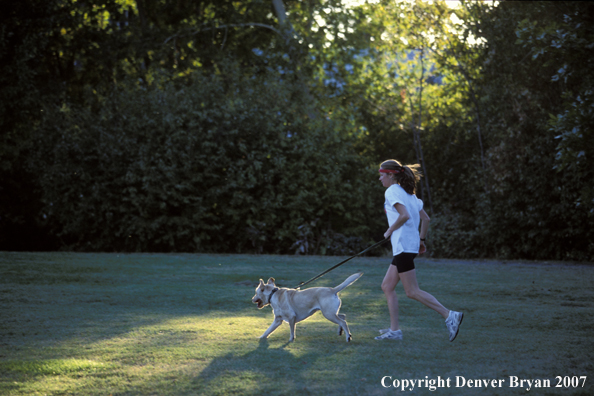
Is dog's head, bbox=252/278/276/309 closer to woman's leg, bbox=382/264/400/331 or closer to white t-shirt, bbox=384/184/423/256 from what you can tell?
woman's leg, bbox=382/264/400/331

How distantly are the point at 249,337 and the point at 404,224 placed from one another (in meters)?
2.16

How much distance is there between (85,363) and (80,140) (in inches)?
585

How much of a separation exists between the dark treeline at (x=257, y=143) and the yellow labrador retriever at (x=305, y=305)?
9.84 metres

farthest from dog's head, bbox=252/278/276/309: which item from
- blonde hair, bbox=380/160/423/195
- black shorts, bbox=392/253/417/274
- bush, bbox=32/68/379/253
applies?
bush, bbox=32/68/379/253

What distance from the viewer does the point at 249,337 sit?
728cm

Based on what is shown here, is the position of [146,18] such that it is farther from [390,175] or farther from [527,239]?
[390,175]

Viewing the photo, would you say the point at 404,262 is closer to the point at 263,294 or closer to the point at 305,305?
the point at 305,305

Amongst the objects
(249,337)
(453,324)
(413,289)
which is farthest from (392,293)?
(249,337)

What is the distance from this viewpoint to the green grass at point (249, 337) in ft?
17.6

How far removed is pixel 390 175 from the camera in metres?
7.11

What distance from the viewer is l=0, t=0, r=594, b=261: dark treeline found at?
18.2 meters

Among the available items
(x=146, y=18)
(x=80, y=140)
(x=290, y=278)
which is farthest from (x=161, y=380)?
(x=146, y=18)

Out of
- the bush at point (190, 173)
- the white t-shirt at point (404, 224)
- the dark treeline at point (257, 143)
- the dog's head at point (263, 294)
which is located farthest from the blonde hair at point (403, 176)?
the bush at point (190, 173)

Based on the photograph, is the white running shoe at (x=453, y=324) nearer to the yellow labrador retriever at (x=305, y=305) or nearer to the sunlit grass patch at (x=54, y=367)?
the yellow labrador retriever at (x=305, y=305)
